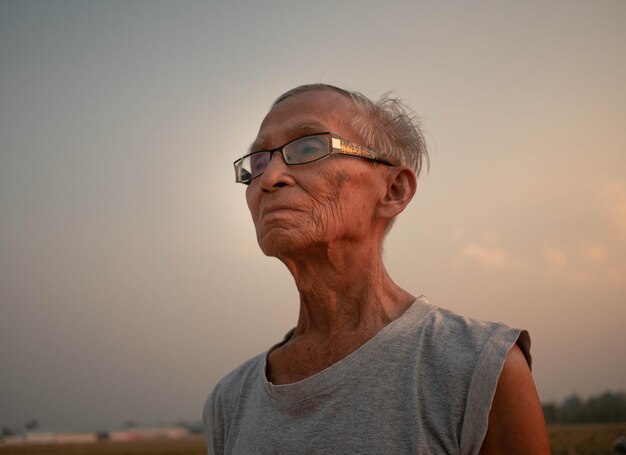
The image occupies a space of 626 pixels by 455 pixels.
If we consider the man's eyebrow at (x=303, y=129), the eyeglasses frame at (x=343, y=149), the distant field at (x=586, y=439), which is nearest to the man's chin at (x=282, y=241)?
the eyeglasses frame at (x=343, y=149)

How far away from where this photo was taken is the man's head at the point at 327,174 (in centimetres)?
268

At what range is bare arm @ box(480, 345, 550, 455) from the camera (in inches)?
80.5

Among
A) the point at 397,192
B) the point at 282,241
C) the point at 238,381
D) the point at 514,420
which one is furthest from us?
the point at 238,381

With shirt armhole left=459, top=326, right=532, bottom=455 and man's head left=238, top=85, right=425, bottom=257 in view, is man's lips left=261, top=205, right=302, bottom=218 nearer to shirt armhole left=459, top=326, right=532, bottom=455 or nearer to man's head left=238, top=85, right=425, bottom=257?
man's head left=238, top=85, right=425, bottom=257

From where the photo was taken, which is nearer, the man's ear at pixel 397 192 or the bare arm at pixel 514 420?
the bare arm at pixel 514 420

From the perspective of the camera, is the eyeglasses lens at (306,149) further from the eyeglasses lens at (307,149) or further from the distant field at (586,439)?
the distant field at (586,439)

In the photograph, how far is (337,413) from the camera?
A: 236 cm

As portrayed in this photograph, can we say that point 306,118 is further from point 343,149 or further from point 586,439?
point 586,439

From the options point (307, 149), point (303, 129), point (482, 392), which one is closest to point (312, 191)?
point (307, 149)

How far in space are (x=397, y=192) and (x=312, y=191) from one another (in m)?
0.65

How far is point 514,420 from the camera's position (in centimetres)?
206

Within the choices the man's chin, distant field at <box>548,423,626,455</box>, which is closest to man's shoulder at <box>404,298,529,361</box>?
the man's chin

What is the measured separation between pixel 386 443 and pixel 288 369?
→ 88 centimetres

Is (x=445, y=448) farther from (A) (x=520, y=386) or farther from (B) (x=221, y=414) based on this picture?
(B) (x=221, y=414)
